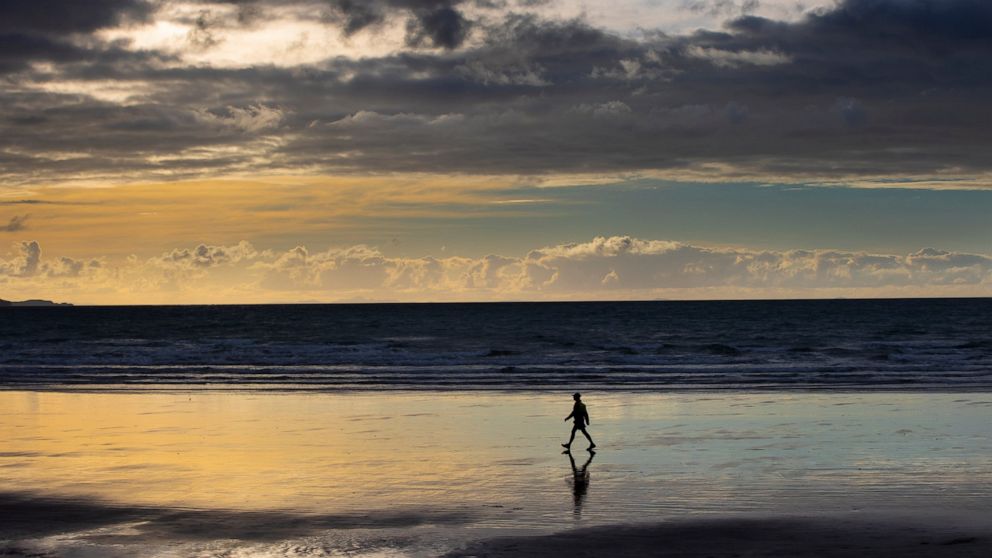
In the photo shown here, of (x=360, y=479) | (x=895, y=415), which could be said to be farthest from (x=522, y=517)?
(x=895, y=415)

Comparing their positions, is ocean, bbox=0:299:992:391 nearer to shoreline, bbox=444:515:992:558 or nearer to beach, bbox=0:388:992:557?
beach, bbox=0:388:992:557

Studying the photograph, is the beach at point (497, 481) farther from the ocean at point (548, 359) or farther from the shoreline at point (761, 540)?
the ocean at point (548, 359)

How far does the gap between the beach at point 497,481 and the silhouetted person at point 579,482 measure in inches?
4.5

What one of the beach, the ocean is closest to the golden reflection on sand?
the beach

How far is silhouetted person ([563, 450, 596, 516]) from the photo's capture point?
1881 cm

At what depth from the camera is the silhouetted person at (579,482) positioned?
18812 millimetres

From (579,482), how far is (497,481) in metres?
1.68

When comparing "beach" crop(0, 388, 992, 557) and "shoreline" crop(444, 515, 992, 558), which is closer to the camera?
"shoreline" crop(444, 515, 992, 558)

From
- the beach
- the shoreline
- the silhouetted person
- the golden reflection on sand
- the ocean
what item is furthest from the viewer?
the ocean

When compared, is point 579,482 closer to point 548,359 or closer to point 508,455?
point 508,455

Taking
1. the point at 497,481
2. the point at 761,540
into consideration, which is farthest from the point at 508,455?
the point at 761,540

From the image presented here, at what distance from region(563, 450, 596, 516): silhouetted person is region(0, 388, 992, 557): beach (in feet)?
0.37

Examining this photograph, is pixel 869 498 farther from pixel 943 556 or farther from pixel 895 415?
pixel 895 415

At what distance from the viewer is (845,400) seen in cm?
3625
